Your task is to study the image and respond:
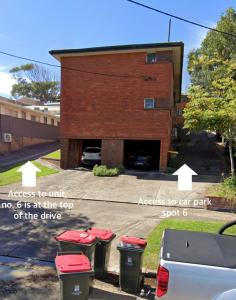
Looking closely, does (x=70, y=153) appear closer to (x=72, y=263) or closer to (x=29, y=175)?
(x=29, y=175)

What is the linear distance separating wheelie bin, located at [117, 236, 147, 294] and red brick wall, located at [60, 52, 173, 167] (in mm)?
16680

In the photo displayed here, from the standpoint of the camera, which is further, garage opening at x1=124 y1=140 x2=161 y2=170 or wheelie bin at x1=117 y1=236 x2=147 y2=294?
garage opening at x1=124 y1=140 x2=161 y2=170

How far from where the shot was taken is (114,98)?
23750 mm

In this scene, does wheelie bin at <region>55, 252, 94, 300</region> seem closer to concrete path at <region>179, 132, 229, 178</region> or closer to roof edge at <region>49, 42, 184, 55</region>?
concrete path at <region>179, 132, 229, 178</region>

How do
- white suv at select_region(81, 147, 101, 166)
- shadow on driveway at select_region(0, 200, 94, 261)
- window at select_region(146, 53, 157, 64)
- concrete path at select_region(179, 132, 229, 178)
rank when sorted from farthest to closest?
white suv at select_region(81, 147, 101, 166) → concrete path at select_region(179, 132, 229, 178) → window at select_region(146, 53, 157, 64) → shadow on driveway at select_region(0, 200, 94, 261)

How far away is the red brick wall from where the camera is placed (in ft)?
75.5

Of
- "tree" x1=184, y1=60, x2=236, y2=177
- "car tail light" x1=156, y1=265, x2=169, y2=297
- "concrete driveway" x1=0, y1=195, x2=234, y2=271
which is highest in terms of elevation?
"tree" x1=184, y1=60, x2=236, y2=177

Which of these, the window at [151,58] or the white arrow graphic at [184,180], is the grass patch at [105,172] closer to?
the white arrow graphic at [184,180]

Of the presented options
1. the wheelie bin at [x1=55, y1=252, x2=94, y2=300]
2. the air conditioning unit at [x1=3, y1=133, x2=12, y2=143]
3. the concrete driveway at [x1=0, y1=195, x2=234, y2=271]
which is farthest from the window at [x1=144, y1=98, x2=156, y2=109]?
the wheelie bin at [x1=55, y1=252, x2=94, y2=300]

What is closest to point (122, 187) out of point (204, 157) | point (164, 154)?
point (164, 154)

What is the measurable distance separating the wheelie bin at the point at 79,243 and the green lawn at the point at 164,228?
1618 millimetres

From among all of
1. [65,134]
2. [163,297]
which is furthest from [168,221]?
[65,134]

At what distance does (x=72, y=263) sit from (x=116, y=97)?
18856mm

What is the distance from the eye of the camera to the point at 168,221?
1123cm
